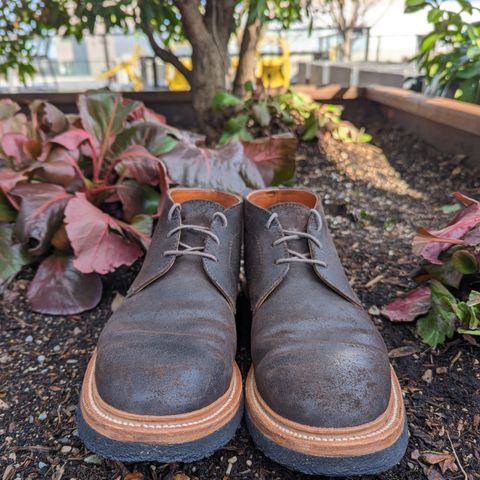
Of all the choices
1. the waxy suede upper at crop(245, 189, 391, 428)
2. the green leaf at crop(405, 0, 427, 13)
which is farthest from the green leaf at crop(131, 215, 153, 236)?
the green leaf at crop(405, 0, 427, 13)

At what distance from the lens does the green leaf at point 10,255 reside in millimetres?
1509

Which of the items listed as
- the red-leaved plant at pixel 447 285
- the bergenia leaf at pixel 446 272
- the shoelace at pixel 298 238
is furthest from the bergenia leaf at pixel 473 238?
the shoelace at pixel 298 238

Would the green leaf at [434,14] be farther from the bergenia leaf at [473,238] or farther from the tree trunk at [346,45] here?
the tree trunk at [346,45]

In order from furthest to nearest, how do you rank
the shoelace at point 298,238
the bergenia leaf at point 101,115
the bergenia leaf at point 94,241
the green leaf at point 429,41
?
the green leaf at point 429,41
the bergenia leaf at point 101,115
the bergenia leaf at point 94,241
the shoelace at point 298,238

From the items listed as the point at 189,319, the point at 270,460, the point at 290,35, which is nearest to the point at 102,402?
the point at 189,319

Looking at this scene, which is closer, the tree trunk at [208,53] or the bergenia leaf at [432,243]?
the bergenia leaf at [432,243]

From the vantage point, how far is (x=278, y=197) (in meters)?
1.27

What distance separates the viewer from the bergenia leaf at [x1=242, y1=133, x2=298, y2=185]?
6.03 ft

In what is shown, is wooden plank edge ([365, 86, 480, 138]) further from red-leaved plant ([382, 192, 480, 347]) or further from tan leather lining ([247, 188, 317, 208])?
tan leather lining ([247, 188, 317, 208])

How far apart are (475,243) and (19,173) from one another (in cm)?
142

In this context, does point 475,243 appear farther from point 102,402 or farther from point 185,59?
point 185,59

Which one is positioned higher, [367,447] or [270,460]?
[367,447]

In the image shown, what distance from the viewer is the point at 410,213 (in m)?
2.02

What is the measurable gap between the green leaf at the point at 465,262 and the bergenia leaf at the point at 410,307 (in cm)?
13
